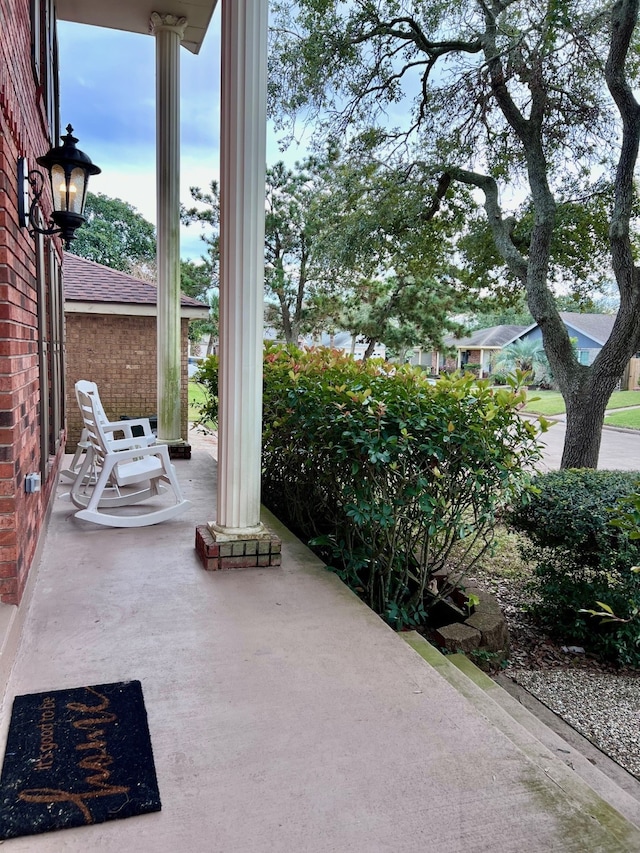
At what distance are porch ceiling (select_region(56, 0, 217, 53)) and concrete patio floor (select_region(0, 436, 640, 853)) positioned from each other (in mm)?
6013

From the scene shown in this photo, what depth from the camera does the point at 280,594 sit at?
3.05 m

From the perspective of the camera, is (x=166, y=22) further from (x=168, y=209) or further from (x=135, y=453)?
(x=135, y=453)

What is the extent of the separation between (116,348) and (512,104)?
6.60m

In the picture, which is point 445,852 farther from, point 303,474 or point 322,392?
point 303,474

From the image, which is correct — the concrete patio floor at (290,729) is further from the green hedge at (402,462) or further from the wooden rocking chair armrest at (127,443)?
the wooden rocking chair armrest at (127,443)

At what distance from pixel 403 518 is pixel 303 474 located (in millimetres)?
1003

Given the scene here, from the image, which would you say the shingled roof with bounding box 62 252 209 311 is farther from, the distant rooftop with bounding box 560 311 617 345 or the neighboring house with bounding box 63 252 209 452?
the distant rooftop with bounding box 560 311 617 345

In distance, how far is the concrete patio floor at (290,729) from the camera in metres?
1.51

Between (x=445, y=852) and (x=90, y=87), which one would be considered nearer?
(x=445, y=852)

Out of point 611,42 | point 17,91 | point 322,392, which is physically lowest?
point 322,392

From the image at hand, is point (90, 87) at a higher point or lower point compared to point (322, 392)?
higher

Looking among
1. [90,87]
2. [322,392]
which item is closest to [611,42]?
[322,392]

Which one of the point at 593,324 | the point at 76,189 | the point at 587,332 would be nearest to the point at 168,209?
the point at 76,189

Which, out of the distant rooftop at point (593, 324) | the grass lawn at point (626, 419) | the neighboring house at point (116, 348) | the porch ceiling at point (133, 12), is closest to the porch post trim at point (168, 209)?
the porch ceiling at point (133, 12)
